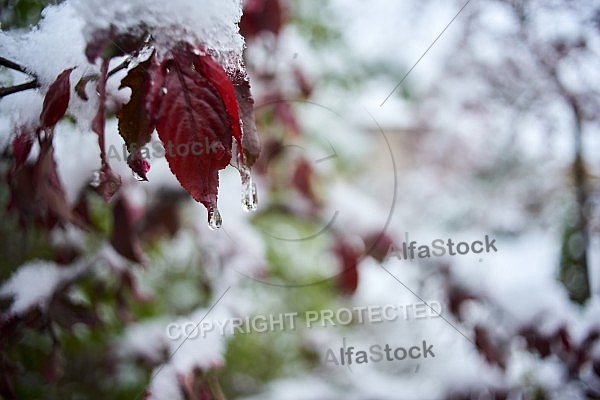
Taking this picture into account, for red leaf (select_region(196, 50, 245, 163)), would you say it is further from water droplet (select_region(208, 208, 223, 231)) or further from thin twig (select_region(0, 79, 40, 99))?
thin twig (select_region(0, 79, 40, 99))

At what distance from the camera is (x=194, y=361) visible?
22.9 inches

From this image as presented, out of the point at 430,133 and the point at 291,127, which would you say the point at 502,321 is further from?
the point at 430,133

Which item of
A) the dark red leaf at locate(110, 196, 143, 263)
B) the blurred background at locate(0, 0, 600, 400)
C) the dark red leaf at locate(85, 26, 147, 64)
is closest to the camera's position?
the dark red leaf at locate(85, 26, 147, 64)

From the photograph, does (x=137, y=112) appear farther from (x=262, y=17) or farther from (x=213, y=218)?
(x=262, y=17)

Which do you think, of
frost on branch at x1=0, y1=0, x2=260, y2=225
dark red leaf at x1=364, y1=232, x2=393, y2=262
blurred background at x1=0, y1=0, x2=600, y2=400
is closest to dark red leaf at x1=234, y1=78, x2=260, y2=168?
frost on branch at x1=0, y1=0, x2=260, y2=225

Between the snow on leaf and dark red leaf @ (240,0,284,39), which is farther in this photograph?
dark red leaf @ (240,0,284,39)

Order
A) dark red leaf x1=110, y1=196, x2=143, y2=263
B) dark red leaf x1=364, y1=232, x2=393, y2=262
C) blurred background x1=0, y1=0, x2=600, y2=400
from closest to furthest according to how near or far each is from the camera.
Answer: dark red leaf x1=110, y1=196, x2=143, y2=263 < blurred background x1=0, y1=0, x2=600, y2=400 < dark red leaf x1=364, y1=232, x2=393, y2=262

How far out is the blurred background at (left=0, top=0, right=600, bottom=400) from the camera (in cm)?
73

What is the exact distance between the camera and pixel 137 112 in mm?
323

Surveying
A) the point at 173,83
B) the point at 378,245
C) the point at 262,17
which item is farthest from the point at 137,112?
the point at 378,245

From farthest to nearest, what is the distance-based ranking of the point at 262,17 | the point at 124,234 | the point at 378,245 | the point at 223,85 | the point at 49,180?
the point at 378,245, the point at 262,17, the point at 124,234, the point at 49,180, the point at 223,85

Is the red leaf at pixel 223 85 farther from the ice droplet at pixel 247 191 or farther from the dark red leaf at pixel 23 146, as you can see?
the dark red leaf at pixel 23 146

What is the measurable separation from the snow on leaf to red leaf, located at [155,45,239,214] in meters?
0.01

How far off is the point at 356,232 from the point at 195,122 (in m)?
0.64
